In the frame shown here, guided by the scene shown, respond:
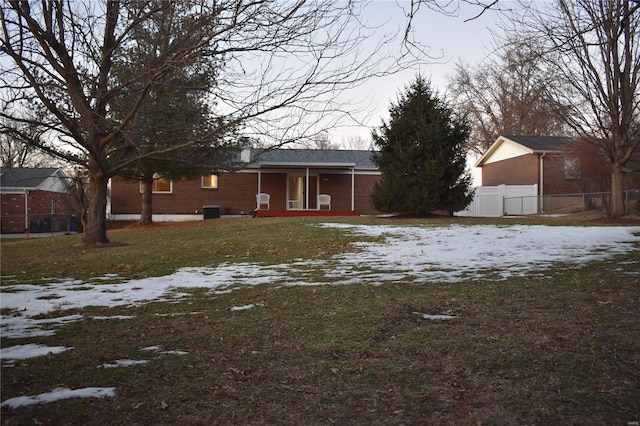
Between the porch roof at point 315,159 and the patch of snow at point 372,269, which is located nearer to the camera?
the patch of snow at point 372,269

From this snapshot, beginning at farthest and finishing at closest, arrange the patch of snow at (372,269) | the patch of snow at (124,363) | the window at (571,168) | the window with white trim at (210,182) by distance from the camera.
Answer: the window with white trim at (210,182), the window at (571,168), the patch of snow at (372,269), the patch of snow at (124,363)

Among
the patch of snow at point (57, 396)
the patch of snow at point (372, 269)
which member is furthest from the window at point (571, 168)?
the patch of snow at point (57, 396)

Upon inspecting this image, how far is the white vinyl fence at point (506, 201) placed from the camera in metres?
27.8

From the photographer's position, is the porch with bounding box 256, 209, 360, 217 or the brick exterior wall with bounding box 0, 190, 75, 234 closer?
the porch with bounding box 256, 209, 360, 217

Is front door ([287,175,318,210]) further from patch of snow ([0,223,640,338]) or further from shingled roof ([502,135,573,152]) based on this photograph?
patch of snow ([0,223,640,338])

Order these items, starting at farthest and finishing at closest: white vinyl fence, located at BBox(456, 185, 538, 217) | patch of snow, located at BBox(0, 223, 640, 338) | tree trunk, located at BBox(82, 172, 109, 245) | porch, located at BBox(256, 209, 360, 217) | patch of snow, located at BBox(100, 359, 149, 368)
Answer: white vinyl fence, located at BBox(456, 185, 538, 217)
porch, located at BBox(256, 209, 360, 217)
tree trunk, located at BBox(82, 172, 109, 245)
patch of snow, located at BBox(0, 223, 640, 338)
patch of snow, located at BBox(100, 359, 149, 368)

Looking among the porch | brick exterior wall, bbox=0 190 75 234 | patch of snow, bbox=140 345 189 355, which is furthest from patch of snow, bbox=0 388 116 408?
brick exterior wall, bbox=0 190 75 234

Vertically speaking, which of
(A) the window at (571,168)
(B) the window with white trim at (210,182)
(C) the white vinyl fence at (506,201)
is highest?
(A) the window at (571,168)

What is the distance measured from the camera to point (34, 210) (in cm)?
3272

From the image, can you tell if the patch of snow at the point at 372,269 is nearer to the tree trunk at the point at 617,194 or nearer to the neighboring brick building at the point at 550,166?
the tree trunk at the point at 617,194

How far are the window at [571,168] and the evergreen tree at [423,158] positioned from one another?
11.5 m

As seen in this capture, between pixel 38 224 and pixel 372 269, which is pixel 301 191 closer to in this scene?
pixel 38 224

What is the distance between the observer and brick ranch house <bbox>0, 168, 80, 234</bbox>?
94.2 feet

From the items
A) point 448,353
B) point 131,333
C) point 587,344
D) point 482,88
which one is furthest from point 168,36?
point 482,88
